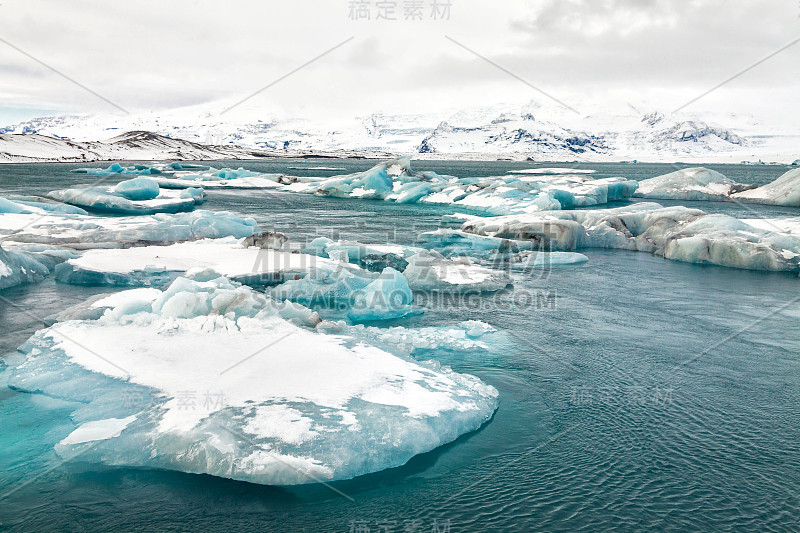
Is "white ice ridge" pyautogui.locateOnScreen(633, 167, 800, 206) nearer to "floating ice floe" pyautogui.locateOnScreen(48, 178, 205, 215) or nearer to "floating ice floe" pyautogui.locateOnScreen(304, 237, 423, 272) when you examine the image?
"floating ice floe" pyautogui.locateOnScreen(304, 237, 423, 272)

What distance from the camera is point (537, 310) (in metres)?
11.6

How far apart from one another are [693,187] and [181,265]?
3304cm

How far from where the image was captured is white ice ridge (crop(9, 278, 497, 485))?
18.3ft

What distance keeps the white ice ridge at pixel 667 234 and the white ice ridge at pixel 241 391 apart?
1131cm

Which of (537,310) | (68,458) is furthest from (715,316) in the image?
(68,458)

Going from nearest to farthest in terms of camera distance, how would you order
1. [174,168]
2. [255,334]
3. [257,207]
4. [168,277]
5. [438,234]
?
1. [255,334]
2. [168,277]
3. [438,234]
4. [257,207]
5. [174,168]

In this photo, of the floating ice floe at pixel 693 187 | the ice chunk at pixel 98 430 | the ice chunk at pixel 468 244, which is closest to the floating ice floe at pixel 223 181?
the floating ice floe at pixel 693 187

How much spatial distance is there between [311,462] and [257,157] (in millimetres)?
111811

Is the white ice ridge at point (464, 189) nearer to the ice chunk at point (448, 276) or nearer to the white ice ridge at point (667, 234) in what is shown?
the white ice ridge at point (667, 234)

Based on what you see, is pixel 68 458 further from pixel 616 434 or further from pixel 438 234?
pixel 438 234

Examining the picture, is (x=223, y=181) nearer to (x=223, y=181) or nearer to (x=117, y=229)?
(x=223, y=181)

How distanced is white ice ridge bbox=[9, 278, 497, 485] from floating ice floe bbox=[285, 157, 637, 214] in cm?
2012

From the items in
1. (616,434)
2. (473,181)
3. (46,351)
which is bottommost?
(616,434)

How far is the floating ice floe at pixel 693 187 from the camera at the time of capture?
35.2 metres
